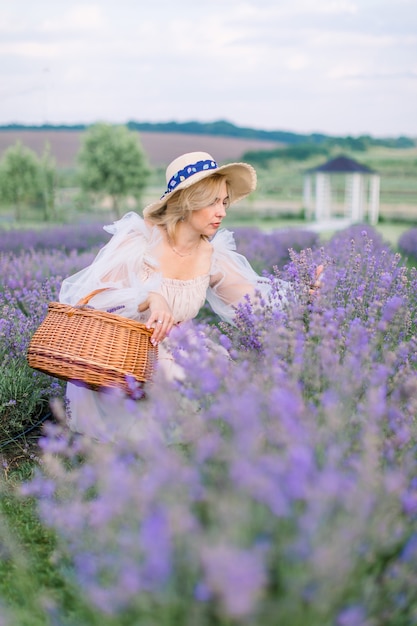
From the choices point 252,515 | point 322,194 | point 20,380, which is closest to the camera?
point 252,515

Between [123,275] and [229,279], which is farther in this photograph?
[229,279]

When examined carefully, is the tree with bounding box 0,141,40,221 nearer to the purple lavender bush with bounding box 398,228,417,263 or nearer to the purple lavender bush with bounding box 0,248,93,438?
the purple lavender bush with bounding box 398,228,417,263

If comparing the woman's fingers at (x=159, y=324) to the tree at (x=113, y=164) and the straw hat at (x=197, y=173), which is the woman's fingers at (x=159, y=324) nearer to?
the straw hat at (x=197, y=173)

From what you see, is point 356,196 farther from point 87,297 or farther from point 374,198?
point 87,297

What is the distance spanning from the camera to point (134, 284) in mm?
2932

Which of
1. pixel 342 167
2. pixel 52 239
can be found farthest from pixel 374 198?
pixel 52 239

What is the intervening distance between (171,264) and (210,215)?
32cm

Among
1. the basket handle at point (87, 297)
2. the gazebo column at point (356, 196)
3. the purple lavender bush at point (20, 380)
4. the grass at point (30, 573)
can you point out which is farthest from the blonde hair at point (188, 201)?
the gazebo column at point (356, 196)

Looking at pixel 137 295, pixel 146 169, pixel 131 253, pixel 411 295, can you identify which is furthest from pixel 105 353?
pixel 146 169

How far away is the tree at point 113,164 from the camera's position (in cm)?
2506

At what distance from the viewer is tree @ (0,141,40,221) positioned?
82.0 ft

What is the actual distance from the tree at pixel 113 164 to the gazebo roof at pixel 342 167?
244 inches

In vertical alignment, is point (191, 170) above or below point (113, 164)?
above

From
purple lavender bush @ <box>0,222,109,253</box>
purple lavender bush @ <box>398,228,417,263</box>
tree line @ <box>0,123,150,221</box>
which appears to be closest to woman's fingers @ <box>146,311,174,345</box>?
purple lavender bush @ <box>0,222,109,253</box>
